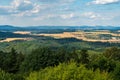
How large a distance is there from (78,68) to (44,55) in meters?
91.7

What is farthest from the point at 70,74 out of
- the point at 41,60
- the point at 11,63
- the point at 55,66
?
the point at 11,63

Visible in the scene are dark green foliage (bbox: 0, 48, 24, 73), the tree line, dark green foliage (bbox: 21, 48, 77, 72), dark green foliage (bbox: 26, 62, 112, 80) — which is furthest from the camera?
dark green foliage (bbox: 0, 48, 24, 73)

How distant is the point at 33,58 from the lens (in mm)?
149500

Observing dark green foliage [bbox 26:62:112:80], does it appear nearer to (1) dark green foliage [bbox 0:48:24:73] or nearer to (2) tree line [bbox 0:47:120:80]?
(2) tree line [bbox 0:47:120:80]

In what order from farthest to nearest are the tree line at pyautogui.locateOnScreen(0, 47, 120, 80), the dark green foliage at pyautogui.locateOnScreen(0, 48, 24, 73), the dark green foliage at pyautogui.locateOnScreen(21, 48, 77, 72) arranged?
the dark green foliage at pyautogui.locateOnScreen(0, 48, 24, 73), the dark green foliage at pyautogui.locateOnScreen(21, 48, 77, 72), the tree line at pyautogui.locateOnScreen(0, 47, 120, 80)

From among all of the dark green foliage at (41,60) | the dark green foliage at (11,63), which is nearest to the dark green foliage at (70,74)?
the dark green foliage at (41,60)

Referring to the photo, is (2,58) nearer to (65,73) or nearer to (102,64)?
(102,64)

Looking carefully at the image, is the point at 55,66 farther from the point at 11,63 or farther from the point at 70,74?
the point at 11,63

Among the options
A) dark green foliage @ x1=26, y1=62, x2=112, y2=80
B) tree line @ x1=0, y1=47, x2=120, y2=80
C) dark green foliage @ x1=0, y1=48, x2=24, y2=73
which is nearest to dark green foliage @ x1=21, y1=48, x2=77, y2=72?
tree line @ x1=0, y1=47, x2=120, y2=80

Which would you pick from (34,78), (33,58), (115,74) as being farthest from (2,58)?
(34,78)

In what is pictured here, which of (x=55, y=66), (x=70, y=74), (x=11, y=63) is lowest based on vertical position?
(x=11, y=63)

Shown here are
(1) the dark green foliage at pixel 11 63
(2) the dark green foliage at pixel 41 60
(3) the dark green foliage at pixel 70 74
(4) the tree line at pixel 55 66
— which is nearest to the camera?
(3) the dark green foliage at pixel 70 74

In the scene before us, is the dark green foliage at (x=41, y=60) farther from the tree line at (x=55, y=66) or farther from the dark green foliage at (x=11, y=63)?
the dark green foliage at (x=11, y=63)

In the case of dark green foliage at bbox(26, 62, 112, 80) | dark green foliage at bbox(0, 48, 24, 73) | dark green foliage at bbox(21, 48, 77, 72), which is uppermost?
dark green foliage at bbox(26, 62, 112, 80)
